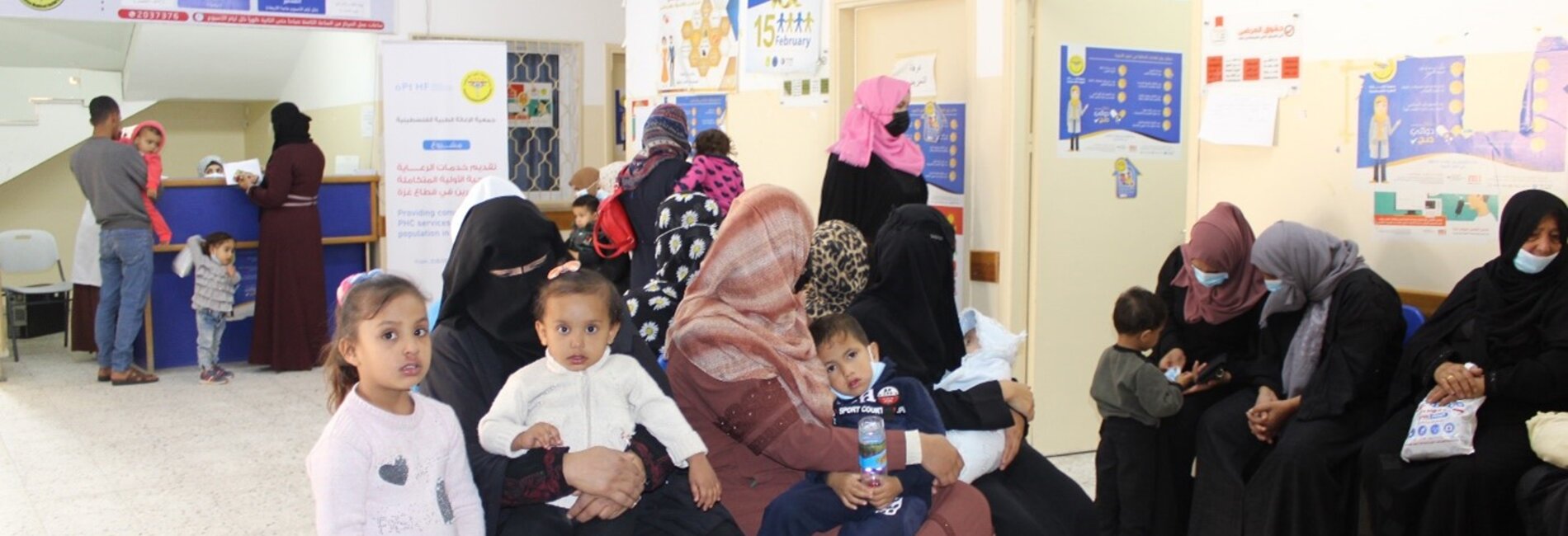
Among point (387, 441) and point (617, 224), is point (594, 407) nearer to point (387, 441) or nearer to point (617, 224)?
point (387, 441)

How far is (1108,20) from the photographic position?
18.6 feet

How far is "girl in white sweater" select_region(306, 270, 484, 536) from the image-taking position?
8.08ft

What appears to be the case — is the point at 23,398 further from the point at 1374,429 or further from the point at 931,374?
the point at 1374,429

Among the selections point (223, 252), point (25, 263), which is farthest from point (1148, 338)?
point (25, 263)

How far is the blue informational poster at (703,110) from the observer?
6.96 meters

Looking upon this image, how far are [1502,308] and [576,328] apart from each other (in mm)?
2298

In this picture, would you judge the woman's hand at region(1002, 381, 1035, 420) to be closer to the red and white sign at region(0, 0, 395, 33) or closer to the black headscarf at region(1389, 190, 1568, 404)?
the black headscarf at region(1389, 190, 1568, 404)

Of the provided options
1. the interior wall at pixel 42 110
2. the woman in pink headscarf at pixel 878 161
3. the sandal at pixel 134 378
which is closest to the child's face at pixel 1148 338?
the woman in pink headscarf at pixel 878 161

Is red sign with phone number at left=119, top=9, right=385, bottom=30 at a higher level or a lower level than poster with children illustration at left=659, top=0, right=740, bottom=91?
higher

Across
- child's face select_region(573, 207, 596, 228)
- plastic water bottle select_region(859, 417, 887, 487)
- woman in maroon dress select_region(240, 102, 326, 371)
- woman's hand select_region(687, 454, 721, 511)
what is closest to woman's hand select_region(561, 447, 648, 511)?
woman's hand select_region(687, 454, 721, 511)

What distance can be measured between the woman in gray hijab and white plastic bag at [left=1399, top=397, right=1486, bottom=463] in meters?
0.24

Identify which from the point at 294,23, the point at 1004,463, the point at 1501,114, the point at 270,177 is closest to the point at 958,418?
the point at 1004,463

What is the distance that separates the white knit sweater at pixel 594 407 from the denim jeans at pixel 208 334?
5.51 meters

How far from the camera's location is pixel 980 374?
3.29 m
